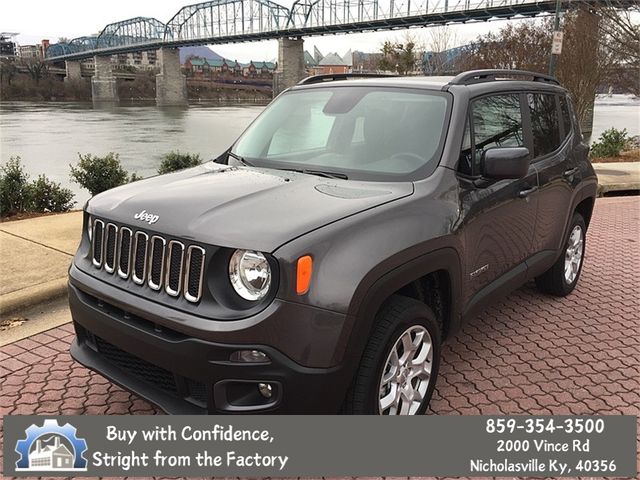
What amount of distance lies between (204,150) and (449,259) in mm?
24144

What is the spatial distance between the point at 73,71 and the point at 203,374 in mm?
111014

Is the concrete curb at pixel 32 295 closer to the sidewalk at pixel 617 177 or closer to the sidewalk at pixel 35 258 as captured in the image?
the sidewalk at pixel 35 258

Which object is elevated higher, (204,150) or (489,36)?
(489,36)

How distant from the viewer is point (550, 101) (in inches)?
174

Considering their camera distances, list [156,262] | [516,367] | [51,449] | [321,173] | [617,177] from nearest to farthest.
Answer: [156,262] → [51,449] → [321,173] → [516,367] → [617,177]

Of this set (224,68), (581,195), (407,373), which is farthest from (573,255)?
(224,68)

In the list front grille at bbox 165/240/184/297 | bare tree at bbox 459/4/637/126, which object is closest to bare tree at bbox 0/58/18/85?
bare tree at bbox 459/4/637/126

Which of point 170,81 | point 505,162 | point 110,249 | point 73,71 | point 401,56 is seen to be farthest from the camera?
point 73,71

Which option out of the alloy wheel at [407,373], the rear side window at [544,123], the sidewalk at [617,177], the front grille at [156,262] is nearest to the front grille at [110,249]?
the front grille at [156,262]

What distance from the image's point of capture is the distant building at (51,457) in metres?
2.58

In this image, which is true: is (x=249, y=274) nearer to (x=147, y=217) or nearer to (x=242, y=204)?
(x=242, y=204)

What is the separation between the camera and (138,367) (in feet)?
8.76

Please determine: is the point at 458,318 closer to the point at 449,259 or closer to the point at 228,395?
the point at 449,259

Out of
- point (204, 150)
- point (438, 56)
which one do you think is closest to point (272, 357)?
point (204, 150)
